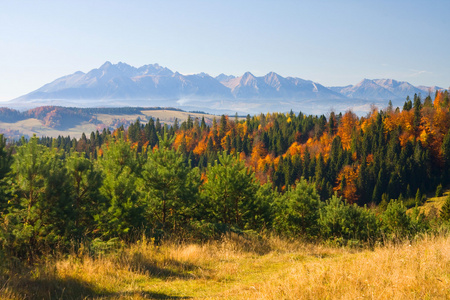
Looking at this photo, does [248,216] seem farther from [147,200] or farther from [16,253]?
[16,253]

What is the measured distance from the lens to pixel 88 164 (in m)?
11.6

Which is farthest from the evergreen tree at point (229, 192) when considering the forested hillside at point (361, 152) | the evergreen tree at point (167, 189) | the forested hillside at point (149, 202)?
the forested hillside at point (361, 152)

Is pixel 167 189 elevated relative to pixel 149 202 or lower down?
elevated

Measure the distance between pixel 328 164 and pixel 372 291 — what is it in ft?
390

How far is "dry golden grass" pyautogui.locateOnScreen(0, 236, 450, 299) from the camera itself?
6.11m

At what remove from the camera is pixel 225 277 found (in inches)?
323

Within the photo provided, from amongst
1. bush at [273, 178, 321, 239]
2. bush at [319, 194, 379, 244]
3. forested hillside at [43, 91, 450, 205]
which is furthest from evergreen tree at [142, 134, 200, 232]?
forested hillside at [43, 91, 450, 205]

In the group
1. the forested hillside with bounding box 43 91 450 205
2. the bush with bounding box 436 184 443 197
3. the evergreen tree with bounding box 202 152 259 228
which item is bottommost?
the bush with bounding box 436 184 443 197

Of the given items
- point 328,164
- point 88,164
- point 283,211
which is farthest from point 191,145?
point 88,164

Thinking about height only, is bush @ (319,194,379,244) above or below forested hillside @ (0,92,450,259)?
below

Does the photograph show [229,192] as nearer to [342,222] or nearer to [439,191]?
[342,222]

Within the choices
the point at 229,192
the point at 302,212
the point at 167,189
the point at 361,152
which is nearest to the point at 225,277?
the point at 167,189

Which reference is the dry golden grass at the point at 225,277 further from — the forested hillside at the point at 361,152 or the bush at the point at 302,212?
the forested hillside at the point at 361,152

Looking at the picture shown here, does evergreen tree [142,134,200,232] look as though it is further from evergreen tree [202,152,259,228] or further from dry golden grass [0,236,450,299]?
dry golden grass [0,236,450,299]
